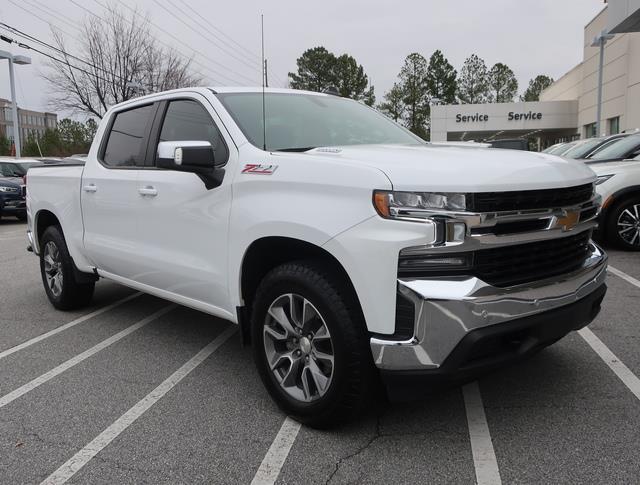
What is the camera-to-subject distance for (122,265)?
4.56m

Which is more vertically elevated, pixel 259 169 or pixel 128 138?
pixel 128 138

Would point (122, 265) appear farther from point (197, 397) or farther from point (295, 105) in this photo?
point (295, 105)

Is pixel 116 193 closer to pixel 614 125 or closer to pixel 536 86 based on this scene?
pixel 614 125

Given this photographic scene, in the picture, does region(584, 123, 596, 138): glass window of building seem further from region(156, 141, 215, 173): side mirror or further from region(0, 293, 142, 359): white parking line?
region(156, 141, 215, 173): side mirror

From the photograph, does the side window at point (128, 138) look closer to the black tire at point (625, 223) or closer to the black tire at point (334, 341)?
the black tire at point (334, 341)

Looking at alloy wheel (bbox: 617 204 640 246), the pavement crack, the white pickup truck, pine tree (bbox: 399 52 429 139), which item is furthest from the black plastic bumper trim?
pine tree (bbox: 399 52 429 139)

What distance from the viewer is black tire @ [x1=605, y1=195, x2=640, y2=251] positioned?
782cm

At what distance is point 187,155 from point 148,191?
90 centimetres

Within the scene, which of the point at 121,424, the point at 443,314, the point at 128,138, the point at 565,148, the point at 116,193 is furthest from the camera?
the point at 565,148

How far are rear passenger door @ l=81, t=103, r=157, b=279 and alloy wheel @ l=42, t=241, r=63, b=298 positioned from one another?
0.82 m

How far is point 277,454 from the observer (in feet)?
9.52

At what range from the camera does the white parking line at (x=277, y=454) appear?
8.84 feet

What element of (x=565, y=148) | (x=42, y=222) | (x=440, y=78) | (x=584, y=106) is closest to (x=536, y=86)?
(x=440, y=78)

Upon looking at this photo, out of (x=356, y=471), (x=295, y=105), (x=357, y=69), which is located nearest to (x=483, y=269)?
(x=356, y=471)
